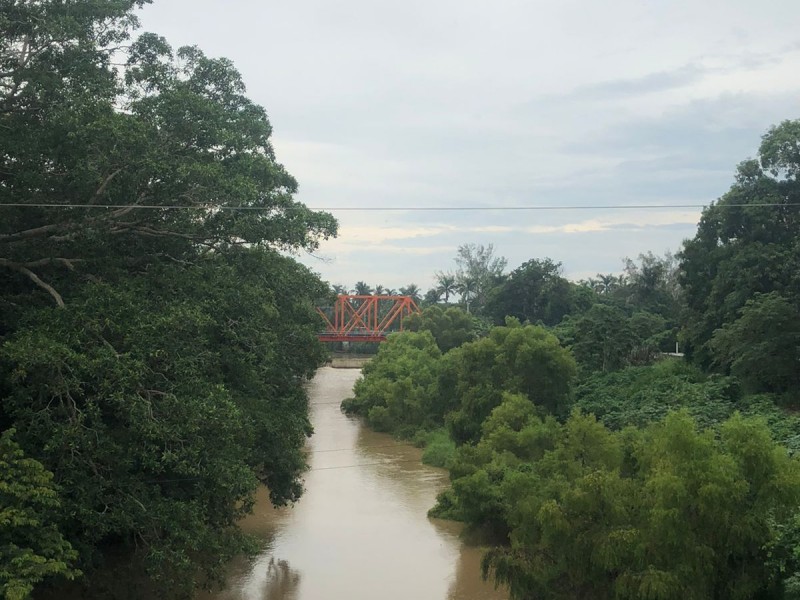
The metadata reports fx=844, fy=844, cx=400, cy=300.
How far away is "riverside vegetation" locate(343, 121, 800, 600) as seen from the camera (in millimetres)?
9609

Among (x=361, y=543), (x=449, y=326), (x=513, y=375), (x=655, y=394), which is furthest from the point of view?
(x=449, y=326)

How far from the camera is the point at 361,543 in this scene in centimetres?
1691

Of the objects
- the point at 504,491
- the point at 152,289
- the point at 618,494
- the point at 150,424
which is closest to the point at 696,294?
the point at 504,491

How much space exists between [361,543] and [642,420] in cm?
731

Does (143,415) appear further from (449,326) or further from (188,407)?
(449,326)

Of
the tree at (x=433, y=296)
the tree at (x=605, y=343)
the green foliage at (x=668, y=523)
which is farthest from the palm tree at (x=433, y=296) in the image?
the green foliage at (x=668, y=523)

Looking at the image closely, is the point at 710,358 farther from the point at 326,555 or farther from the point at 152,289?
the point at 152,289

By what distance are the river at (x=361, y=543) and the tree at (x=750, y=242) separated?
29.3 ft

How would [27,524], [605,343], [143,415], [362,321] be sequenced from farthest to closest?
1. [362,321]
2. [605,343]
3. [143,415]
4. [27,524]

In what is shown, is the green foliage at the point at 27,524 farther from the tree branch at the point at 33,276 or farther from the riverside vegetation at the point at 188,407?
the tree branch at the point at 33,276

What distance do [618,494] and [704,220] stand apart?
650 inches

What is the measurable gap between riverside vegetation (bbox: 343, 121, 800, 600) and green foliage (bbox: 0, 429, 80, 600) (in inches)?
227

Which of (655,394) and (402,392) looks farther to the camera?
(402,392)

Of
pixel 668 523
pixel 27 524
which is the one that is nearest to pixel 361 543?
pixel 668 523
